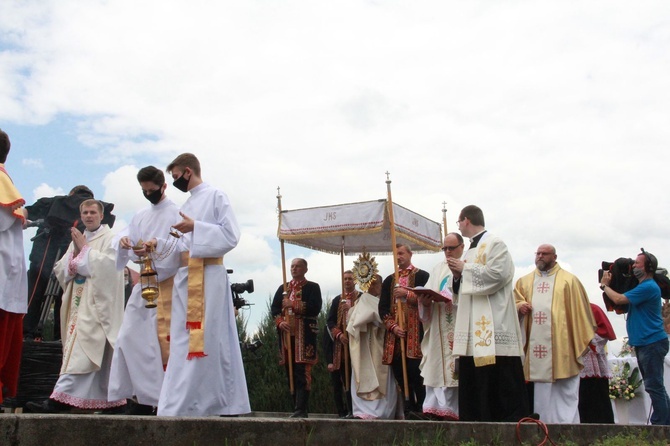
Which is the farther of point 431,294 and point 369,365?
point 369,365

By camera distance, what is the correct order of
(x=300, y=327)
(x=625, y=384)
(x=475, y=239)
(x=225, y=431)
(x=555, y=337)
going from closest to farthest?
1. (x=225, y=431)
2. (x=475, y=239)
3. (x=555, y=337)
4. (x=300, y=327)
5. (x=625, y=384)

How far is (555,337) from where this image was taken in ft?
29.5

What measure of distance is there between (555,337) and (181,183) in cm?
443

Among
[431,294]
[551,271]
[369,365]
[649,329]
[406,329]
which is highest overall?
[551,271]

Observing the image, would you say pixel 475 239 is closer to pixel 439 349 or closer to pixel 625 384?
pixel 439 349

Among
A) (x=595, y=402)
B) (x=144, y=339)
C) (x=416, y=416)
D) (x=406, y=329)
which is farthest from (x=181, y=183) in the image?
(x=595, y=402)

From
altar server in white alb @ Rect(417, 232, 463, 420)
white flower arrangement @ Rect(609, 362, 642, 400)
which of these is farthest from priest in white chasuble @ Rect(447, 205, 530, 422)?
white flower arrangement @ Rect(609, 362, 642, 400)

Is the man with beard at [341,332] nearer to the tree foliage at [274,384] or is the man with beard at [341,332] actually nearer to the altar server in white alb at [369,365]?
the altar server in white alb at [369,365]

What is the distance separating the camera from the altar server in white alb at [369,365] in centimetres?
1080

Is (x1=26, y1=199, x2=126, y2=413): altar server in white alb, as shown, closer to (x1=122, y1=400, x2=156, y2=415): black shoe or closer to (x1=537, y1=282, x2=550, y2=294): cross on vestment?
(x1=122, y1=400, x2=156, y2=415): black shoe

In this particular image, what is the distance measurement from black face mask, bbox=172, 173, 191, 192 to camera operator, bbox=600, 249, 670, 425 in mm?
4847

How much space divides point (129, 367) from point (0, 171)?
2.02 metres

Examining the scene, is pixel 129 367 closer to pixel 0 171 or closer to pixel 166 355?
pixel 166 355

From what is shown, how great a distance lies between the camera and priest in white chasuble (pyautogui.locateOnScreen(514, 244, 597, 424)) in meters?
8.94
